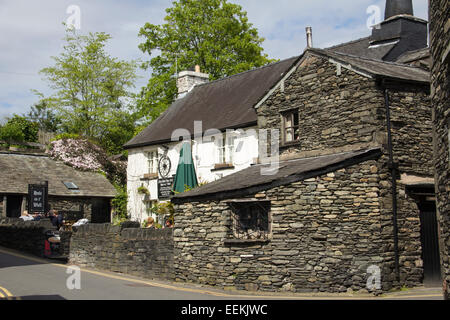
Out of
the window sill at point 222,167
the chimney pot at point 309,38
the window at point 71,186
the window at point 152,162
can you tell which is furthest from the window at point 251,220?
the window at point 71,186

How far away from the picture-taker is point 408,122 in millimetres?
16125

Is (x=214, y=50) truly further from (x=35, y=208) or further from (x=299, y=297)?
(x=299, y=297)

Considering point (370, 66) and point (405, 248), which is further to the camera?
point (370, 66)

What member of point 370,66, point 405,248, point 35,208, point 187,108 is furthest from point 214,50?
point 405,248

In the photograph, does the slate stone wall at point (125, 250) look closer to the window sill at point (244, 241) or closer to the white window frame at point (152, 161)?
the window sill at point (244, 241)

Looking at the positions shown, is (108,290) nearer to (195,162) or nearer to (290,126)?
(290,126)

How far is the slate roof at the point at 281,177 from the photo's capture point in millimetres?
15031

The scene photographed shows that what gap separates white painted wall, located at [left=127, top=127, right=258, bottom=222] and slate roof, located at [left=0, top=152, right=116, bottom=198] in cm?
244

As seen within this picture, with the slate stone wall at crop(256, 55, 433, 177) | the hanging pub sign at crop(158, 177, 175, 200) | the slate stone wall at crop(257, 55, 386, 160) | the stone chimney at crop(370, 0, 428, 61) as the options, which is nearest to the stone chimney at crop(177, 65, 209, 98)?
the hanging pub sign at crop(158, 177, 175, 200)

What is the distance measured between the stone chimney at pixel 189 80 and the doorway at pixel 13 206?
11042mm

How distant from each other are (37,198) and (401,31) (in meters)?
19.0

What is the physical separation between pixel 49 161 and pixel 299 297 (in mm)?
25451

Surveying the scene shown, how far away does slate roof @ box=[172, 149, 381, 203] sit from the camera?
1503 cm

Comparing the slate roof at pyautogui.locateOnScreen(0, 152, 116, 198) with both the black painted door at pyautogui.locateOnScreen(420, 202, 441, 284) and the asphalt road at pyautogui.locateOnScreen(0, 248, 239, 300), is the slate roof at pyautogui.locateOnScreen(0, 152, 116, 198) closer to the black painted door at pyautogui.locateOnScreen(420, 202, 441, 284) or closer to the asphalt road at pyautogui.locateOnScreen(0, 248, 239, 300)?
the asphalt road at pyautogui.locateOnScreen(0, 248, 239, 300)
